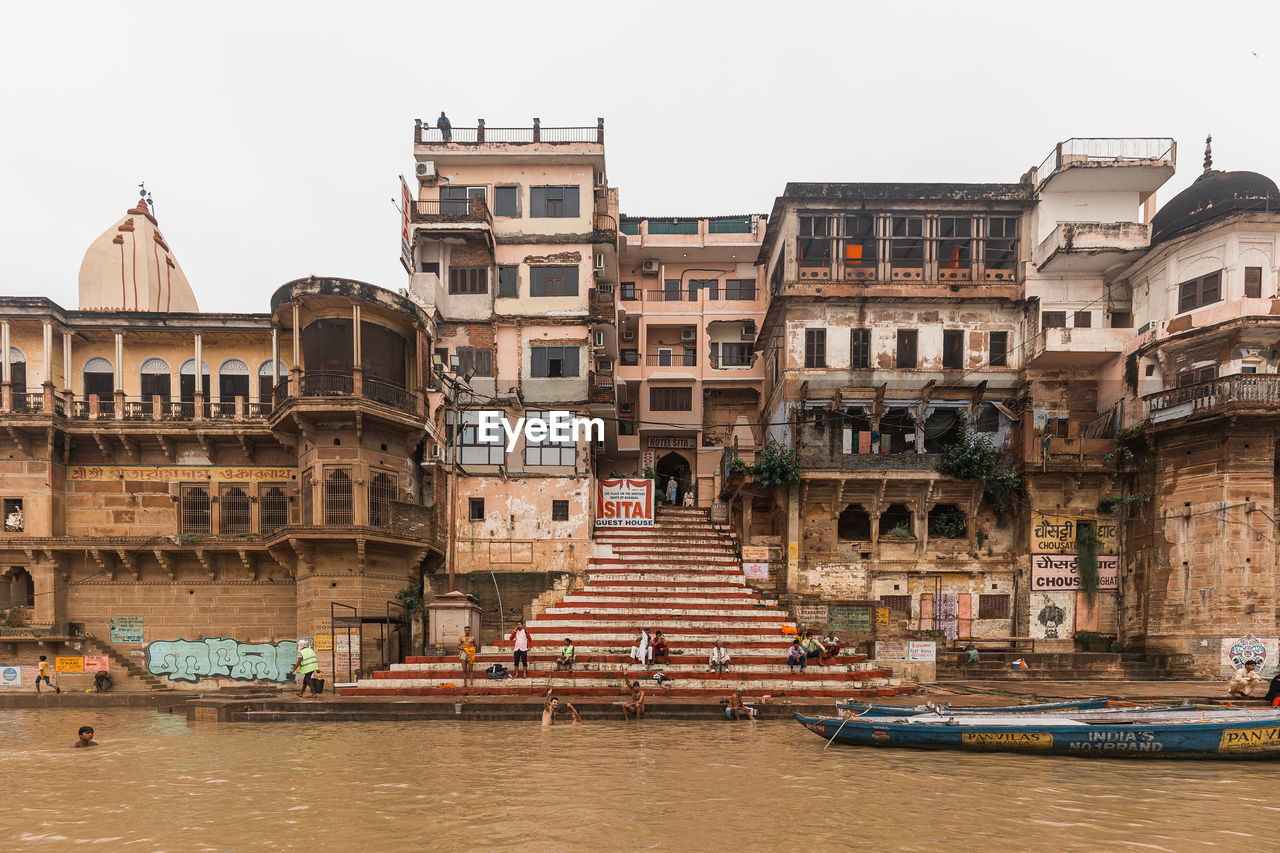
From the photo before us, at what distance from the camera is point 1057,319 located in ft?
93.5

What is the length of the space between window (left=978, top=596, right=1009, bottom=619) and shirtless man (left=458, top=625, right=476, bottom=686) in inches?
733

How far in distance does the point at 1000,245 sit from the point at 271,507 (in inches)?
1161

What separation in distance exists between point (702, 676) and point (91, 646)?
21.6 metres

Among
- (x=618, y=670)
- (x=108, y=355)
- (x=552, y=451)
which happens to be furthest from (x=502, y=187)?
(x=618, y=670)

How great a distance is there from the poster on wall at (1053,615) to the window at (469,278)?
79.7ft

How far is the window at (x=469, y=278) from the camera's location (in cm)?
3050

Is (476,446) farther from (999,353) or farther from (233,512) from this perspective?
(999,353)

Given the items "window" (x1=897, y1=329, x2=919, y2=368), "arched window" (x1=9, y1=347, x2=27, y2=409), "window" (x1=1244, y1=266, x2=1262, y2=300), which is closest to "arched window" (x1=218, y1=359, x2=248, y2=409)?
"arched window" (x1=9, y1=347, x2=27, y2=409)

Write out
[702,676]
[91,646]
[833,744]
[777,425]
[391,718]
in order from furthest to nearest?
[777,425], [91,646], [702,676], [391,718], [833,744]

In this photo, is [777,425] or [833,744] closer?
[833,744]

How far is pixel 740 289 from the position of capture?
129 ft

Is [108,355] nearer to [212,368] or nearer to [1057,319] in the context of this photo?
[212,368]

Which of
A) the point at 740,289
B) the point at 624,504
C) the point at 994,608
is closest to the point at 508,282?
the point at 624,504

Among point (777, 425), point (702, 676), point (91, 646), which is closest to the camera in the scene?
point (702, 676)
